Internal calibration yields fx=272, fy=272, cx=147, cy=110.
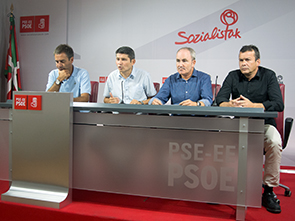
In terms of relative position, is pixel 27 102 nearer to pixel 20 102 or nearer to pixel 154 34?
pixel 20 102

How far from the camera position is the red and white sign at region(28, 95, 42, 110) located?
182cm

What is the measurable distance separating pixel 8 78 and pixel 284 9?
168 inches

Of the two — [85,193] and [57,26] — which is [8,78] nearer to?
[57,26]

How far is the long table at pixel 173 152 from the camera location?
1.57 m

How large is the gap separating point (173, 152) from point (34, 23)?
3.97 m

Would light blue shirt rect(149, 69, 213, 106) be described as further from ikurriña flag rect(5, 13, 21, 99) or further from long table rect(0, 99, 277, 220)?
ikurriña flag rect(5, 13, 21, 99)

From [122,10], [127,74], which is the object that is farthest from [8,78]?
[127,74]

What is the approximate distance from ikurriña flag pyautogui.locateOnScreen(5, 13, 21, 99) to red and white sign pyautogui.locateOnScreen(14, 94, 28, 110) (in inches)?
112

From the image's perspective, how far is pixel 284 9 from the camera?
365cm

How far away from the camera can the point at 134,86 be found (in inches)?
115

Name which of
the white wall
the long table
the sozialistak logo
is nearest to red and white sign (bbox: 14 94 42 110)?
the long table

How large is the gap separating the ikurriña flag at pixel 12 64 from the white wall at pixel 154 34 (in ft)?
0.65

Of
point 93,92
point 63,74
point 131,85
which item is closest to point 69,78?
point 63,74

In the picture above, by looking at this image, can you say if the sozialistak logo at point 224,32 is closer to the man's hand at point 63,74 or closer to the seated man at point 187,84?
the seated man at point 187,84
